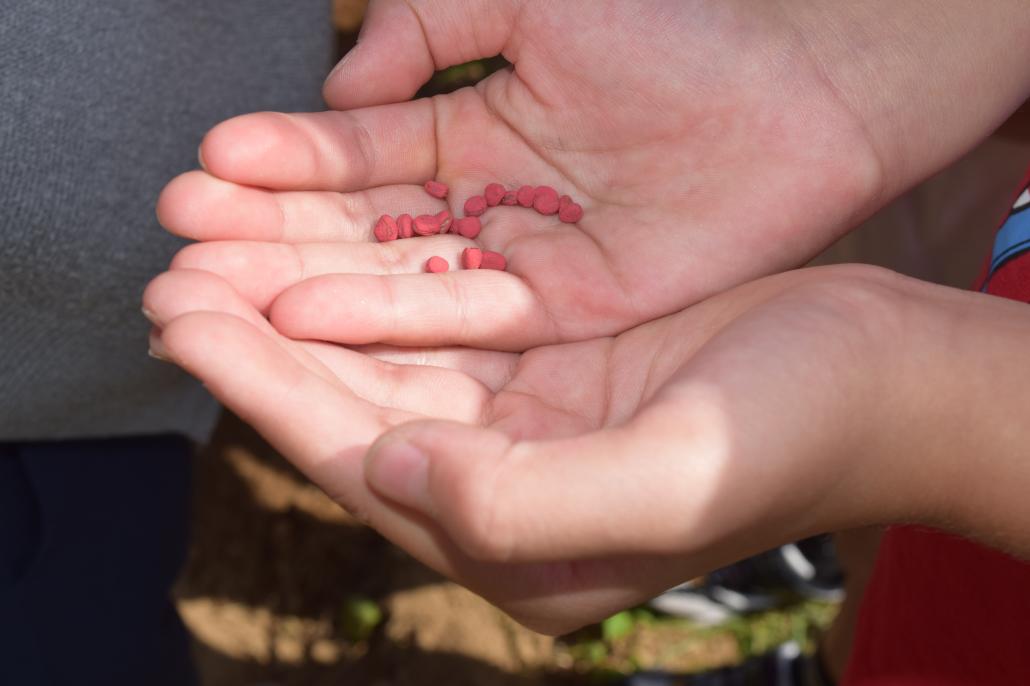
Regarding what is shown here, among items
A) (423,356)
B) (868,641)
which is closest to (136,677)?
(423,356)

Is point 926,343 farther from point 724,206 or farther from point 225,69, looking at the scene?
point 225,69

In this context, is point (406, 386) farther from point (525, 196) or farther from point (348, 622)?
point (348, 622)

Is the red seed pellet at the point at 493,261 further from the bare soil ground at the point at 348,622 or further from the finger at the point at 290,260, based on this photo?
the bare soil ground at the point at 348,622

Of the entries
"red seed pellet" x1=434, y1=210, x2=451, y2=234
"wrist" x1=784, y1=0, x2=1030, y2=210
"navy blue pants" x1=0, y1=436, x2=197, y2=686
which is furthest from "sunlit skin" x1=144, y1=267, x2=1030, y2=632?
"navy blue pants" x1=0, y1=436, x2=197, y2=686

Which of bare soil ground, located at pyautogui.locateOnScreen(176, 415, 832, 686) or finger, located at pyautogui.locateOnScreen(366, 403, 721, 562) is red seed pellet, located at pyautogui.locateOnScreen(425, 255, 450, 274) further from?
bare soil ground, located at pyautogui.locateOnScreen(176, 415, 832, 686)

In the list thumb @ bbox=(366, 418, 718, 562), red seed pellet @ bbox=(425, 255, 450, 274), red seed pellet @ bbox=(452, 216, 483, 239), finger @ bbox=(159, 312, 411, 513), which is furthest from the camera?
red seed pellet @ bbox=(452, 216, 483, 239)
